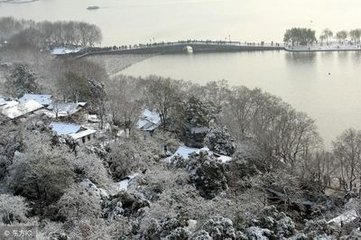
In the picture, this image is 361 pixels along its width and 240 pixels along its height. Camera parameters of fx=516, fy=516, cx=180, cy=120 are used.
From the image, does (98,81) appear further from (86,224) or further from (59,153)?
(86,224)

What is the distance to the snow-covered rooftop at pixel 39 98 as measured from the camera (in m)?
44.3

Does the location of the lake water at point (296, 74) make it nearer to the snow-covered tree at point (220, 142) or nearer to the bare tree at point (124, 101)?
the snow-covered tree at point (220, 142)

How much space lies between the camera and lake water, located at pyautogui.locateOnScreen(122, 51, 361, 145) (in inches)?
1719

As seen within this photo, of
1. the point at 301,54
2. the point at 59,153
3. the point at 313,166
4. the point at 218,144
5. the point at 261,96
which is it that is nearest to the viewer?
the point at 59,153

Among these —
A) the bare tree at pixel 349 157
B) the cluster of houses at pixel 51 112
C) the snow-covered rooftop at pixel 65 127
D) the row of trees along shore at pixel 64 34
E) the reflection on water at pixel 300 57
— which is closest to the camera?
the bare tree at pixel 349 157

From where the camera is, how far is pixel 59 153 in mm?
26781

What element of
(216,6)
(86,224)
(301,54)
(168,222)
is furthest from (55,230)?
(216,6)

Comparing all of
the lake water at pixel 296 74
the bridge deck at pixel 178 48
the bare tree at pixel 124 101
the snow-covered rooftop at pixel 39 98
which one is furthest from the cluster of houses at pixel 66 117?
the bridge deck at pixel 178 48

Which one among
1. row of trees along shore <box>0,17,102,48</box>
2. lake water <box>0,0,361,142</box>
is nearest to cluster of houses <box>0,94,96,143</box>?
lake water <box>0,0,361,142</box>

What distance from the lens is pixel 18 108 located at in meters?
40.1

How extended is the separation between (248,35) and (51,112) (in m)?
47.5

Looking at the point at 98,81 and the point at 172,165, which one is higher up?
the point at 98,81

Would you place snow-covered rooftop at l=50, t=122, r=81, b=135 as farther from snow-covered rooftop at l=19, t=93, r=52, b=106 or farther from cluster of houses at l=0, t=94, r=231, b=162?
snow-covered rooftop at l=19, t=93, r=52, b=106

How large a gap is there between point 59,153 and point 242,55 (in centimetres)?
4777
